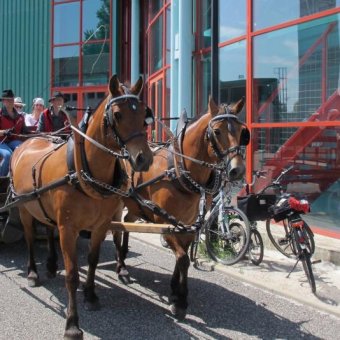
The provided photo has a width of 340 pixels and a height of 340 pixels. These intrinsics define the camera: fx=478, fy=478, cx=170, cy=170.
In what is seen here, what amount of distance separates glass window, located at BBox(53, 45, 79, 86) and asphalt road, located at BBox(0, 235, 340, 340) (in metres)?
11.8

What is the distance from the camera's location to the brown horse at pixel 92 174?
3.63 meters

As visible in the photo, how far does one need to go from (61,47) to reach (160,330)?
48.1 ft

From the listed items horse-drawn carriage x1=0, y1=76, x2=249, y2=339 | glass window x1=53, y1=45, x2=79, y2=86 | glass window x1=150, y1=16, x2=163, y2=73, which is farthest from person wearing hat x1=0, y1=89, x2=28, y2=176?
glass window x1=53, y1=45, x2=79, y2=86

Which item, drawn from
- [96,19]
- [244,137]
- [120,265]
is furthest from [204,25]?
[96,19]

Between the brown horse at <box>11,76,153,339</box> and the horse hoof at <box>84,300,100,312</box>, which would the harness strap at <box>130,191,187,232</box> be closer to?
the brown horse at <box>11,76,153,339</box>

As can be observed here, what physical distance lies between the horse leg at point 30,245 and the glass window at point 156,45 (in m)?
7.67

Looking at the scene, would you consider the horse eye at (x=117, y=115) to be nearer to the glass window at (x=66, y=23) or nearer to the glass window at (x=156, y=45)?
the glass window at (x=156, y=45)

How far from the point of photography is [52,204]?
448cm

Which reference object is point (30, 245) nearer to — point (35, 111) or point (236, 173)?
point (236, 173)

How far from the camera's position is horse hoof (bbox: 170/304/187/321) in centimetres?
454

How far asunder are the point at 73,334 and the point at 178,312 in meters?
1.08

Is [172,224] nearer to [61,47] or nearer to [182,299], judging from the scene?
[182,299]

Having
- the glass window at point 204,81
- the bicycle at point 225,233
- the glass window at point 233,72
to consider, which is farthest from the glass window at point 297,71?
the bicycle at point 225,233

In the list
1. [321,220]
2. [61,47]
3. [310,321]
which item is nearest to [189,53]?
[321,220]
